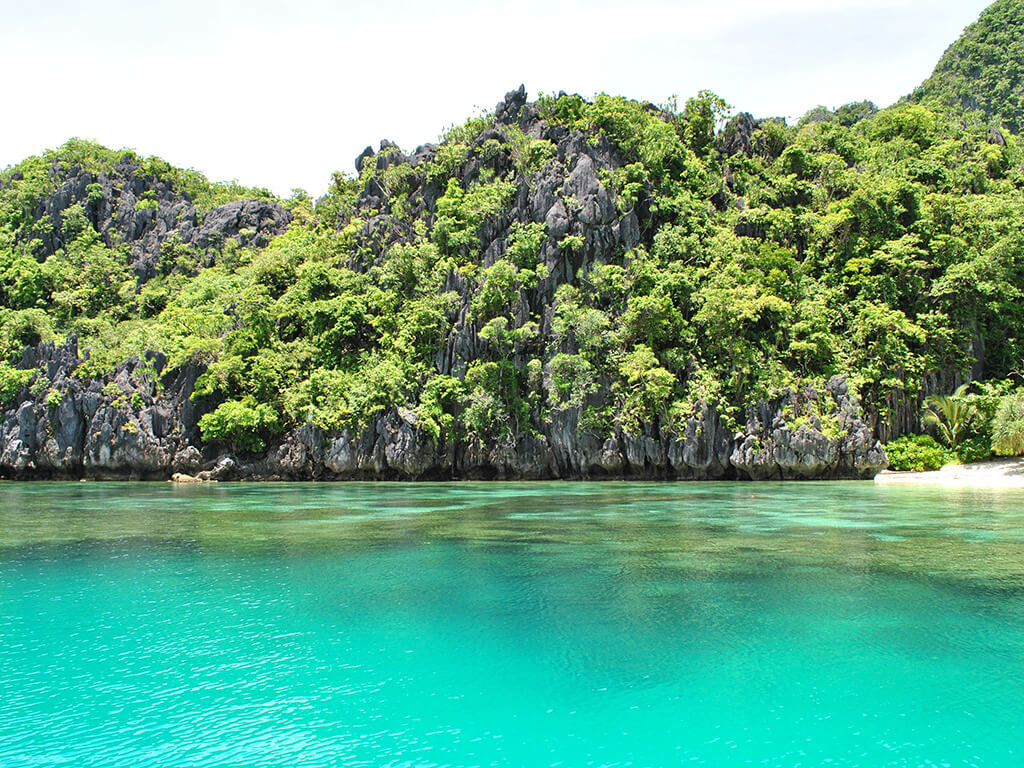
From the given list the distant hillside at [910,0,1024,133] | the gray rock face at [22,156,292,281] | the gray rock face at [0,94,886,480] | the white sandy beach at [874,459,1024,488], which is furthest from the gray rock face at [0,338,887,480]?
the distant hillside at [910,0,1024,133]

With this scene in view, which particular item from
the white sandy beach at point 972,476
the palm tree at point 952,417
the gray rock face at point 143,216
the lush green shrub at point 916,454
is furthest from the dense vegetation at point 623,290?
the gray rock face at point 143,216

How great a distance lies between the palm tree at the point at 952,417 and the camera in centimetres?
3114

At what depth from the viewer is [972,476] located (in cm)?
2958

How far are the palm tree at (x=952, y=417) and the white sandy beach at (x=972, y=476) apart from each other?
139 cm

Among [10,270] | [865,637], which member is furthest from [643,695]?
[10,270]

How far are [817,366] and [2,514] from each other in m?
33.3

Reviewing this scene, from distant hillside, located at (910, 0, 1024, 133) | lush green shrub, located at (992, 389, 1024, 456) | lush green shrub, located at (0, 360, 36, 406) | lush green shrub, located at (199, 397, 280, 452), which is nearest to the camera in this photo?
lush green shrub, located at (992, 389, 1024, 456)

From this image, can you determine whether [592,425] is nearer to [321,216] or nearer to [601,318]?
[601,318]

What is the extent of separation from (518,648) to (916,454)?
1194 inches

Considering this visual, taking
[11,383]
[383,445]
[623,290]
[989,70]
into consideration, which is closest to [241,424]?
[383,445]

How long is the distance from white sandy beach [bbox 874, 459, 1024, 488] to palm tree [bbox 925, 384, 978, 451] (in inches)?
54.5

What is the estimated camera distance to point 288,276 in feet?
149

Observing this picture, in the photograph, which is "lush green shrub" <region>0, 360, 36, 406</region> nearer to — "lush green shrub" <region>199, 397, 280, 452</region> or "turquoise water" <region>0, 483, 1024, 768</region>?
"lush green shrub" <region>199, 397, 280, 452</region>

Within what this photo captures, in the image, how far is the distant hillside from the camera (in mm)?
65500
